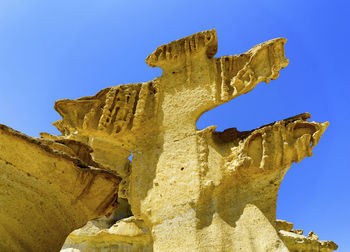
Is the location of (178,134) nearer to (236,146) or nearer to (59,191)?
(236,146)

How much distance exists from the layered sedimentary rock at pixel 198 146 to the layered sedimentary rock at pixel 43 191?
291 cm

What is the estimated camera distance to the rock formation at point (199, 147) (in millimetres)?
6090

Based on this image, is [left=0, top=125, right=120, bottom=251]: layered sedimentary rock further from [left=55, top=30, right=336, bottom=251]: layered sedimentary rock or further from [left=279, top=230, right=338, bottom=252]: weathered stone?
[left=279, top=230, right=338, bottom=252]: weathered stone

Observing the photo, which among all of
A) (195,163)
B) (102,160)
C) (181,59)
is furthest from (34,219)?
(102,160)

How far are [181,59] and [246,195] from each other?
314 centimetres

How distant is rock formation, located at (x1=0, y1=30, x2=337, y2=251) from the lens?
6.09 metres

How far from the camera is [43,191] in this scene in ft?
10.5

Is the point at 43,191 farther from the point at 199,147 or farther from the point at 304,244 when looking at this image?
the point at 304,244

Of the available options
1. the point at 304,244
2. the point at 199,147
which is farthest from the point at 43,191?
the point at 304,244

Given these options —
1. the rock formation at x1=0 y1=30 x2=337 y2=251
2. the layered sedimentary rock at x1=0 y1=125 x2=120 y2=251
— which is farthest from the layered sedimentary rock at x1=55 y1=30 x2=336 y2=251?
the layered sedimentary rock at x1=0 y1=125 x2=120 y2=251

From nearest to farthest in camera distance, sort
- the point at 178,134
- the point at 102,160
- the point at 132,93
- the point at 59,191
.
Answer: the point at 59,191 < the point at 178,134 < the point at 132,93 < the point at 102,160

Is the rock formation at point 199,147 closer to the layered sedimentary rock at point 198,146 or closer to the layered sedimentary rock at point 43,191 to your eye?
the layered sedimentary rock at point 198,146

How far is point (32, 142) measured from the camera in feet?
10.2

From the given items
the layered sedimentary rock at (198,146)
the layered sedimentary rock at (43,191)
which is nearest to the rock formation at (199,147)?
the layered sedimentary rock at (198,146)
